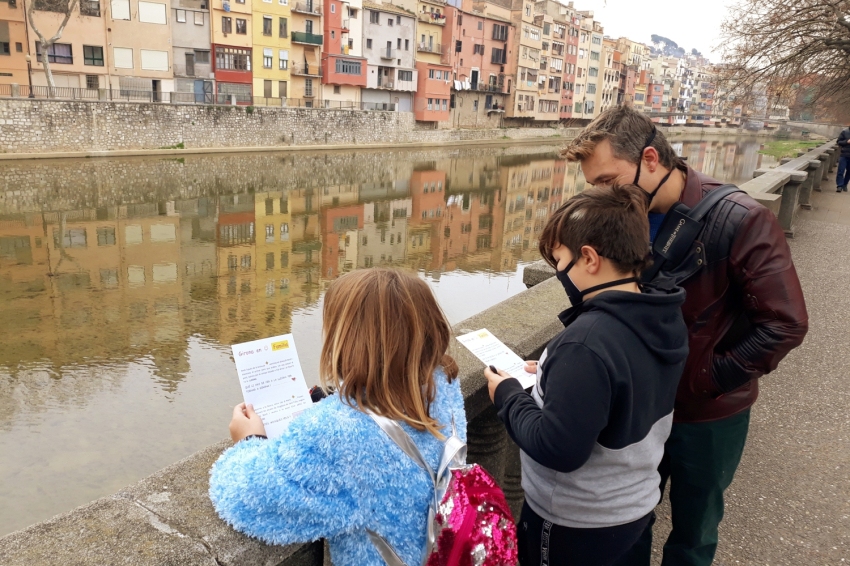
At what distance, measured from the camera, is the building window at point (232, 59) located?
3928 cm

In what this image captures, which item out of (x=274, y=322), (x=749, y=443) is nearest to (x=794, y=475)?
(x=749, y=443)

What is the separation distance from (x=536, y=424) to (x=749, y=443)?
2716 mm

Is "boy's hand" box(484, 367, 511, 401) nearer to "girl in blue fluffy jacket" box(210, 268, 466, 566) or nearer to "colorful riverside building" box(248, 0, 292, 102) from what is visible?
"girl in blue fluffy jacket" box(210, 268, 466, 566)

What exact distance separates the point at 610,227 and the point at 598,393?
0.45 m

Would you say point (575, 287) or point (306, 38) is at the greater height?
point (306, 38)

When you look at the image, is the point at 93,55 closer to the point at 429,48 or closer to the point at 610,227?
the point at 429,48

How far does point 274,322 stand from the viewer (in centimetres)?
977

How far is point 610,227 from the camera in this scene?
1780mm

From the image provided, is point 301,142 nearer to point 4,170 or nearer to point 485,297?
point 4,170

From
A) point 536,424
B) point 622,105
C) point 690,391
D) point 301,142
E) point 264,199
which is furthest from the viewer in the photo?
point 301,142

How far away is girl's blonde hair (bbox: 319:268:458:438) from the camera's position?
1.49 metres

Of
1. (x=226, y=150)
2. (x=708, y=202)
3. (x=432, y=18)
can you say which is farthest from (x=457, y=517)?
(x=432, y=18)

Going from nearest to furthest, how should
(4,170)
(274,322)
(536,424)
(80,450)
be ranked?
(536,424)
(80,450)
(274,322)
(4,170)

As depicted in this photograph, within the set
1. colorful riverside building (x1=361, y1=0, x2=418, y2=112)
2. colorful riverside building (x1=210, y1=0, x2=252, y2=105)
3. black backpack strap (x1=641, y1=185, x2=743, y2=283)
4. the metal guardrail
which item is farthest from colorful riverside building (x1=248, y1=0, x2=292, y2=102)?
black backpack strap (x1=641, y1=185, x2=743, y2=283)
